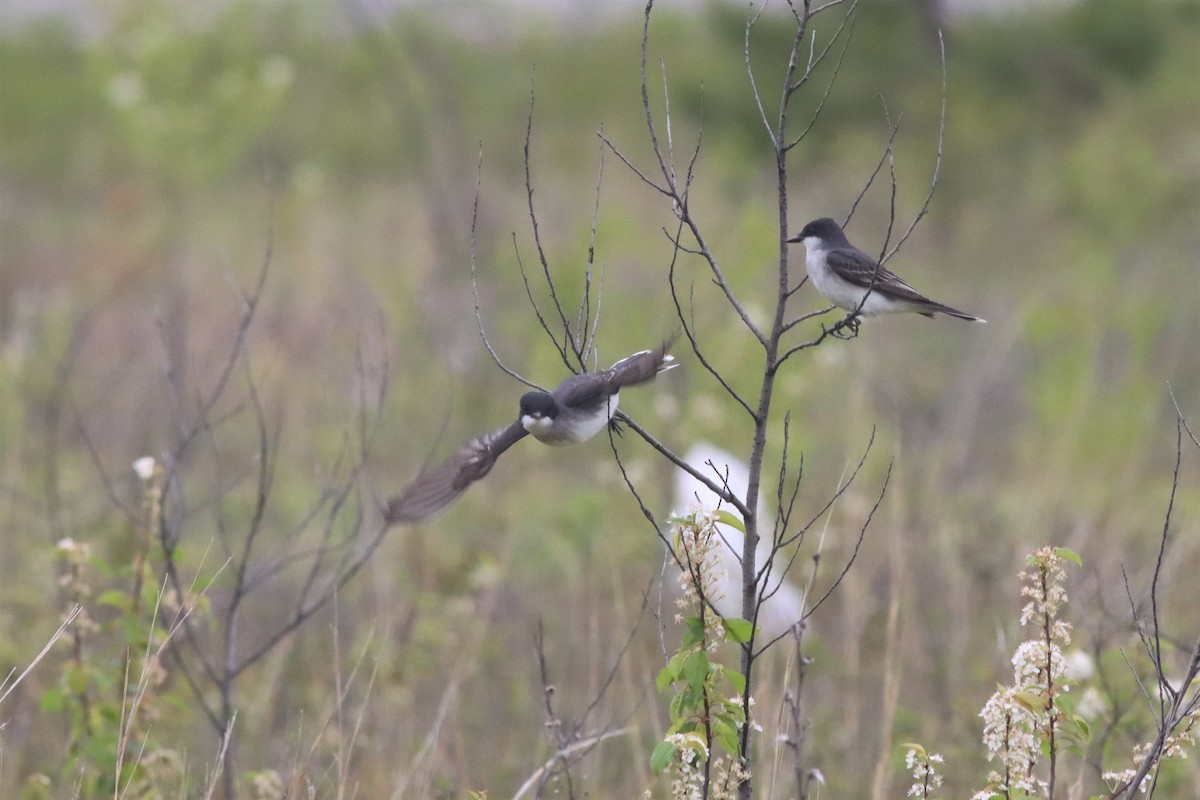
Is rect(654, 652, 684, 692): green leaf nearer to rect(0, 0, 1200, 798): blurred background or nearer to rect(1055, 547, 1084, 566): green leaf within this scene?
rect(1055, 547, 1084, 566): green leaf

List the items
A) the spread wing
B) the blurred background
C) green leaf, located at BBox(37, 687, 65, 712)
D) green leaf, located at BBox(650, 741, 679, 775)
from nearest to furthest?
green leaf, located at BBox(650, 741, 679, 775) → the spread wing → green leaf, located at BBox(37, 687, 65, 712) → the blurred background

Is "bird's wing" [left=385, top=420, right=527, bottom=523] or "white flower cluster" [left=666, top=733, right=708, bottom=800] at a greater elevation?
"bird's wing" [left=385, top=420, right=527, bottom=523]

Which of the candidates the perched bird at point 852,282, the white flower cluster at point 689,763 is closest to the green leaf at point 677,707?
the white flower cluster at point 689,763

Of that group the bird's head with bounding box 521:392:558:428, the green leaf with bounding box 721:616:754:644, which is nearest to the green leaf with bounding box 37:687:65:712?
the bird's head with bounding box 521:392:558:428

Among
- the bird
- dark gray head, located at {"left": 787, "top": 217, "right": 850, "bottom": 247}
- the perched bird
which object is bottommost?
the bird

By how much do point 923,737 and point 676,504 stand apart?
1.97m

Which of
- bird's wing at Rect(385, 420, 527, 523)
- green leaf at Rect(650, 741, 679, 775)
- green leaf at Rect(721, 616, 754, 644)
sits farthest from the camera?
bird's wing at Rect(385, 420, 527, 523)

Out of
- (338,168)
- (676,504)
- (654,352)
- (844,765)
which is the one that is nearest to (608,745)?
(844,765)

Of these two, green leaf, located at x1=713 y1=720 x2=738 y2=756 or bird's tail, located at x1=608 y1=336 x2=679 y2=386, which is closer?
green leaf, located at x1=713 y1=720 x2=738 y2=756

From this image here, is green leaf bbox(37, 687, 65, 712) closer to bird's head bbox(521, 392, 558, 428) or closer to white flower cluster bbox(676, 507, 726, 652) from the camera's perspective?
bird's head bbox(521, 392, 558, 428)

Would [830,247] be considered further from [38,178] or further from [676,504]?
[38,178]

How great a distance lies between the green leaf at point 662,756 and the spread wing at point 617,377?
2.49 ft

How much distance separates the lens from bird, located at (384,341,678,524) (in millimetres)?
2836

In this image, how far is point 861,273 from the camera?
445cm
